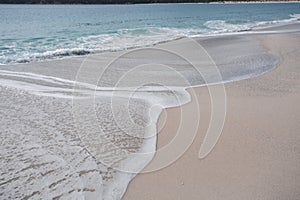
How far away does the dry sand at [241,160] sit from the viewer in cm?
336

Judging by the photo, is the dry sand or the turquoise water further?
the turquoise water

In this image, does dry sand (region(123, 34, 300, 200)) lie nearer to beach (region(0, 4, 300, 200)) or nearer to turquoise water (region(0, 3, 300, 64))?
beach (region(0, 4, 300, 200))

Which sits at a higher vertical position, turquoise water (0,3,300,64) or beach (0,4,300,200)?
turquoise water (0,3,300,64)

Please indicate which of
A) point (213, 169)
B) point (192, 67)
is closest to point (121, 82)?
point (192, 67)

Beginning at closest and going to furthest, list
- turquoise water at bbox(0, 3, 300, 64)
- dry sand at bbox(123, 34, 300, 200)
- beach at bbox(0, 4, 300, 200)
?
dry sand at bbox(123, 34, 300, 200), beach at bbox(0, 4, 300, 200), turquoise water at bbox(0, 3, 300, 64)

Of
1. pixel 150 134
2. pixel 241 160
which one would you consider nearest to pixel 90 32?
pixel 150 134

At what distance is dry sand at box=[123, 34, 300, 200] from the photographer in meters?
3.36

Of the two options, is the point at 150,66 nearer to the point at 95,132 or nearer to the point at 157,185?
the point at 95,132

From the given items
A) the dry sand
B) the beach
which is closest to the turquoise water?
the beach

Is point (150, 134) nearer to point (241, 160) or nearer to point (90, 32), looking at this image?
point (241, 160)

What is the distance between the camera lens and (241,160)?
3.96m

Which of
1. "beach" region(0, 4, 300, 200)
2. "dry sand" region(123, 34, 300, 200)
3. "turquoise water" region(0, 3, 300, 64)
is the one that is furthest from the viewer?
"turquoise water" region(0, 3, 300, 64)

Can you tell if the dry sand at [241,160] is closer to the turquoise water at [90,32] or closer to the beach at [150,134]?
the beach at [150,134]

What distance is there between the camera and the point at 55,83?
296 inches
